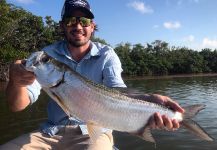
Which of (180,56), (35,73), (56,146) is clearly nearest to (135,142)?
(56,146)

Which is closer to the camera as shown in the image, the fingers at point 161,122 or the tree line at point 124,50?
the fingers at point 161,122

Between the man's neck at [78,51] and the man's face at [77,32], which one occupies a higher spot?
the man's face at [77,32]

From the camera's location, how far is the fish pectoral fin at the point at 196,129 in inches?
171

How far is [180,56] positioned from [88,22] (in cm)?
10428

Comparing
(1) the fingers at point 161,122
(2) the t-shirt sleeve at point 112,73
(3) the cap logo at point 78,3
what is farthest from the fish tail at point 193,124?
(3) the cap logo at point 78,3

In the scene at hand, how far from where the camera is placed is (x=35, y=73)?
13.1 ft

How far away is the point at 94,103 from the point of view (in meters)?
4.26

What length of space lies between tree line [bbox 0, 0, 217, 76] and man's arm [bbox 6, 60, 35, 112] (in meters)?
32.3

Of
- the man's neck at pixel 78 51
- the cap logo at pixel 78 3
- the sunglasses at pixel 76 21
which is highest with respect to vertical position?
the cap logo at pixel 78 3

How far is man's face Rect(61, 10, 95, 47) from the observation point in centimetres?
582

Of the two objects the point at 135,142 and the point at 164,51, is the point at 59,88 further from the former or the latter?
the point at 164,51

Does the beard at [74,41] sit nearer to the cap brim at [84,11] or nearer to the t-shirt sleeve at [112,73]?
the cap brim at [84,11]

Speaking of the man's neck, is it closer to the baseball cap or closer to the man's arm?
the baseball cap

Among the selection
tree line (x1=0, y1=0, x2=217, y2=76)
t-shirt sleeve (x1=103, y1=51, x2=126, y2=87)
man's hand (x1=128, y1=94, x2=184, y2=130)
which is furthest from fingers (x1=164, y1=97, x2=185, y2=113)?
tree line (x1=0, y1=0, x2=217, y2=76)
